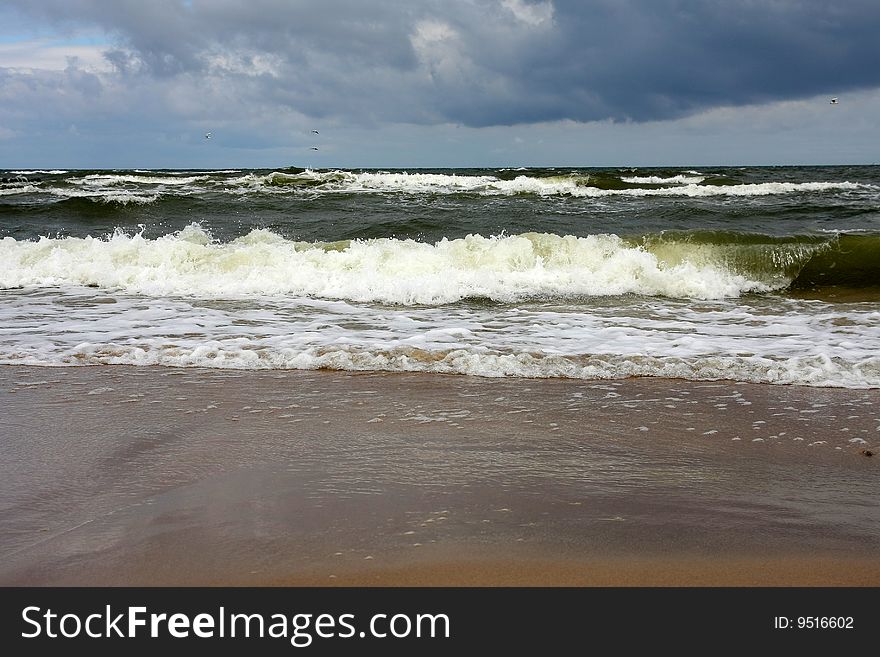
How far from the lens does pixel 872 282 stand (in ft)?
30.6

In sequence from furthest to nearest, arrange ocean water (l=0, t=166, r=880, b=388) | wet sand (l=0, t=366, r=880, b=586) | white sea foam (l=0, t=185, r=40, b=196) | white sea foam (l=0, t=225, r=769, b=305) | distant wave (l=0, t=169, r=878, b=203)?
white sea foam (l=0, t=185, r=40, b=196), distant wave (l=0, t=169, r=878, b=203), white sea foam (l=0, t=225, r=769, b=305), ocean water (l=0, t=166, r=880, b=388), wet sand (l=0, t=366, r=880, b=586)

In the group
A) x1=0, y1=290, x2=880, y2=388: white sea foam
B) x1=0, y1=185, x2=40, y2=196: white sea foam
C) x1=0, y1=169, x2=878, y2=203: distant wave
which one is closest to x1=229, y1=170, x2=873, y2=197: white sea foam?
x1=0, y1=169, x2=878, y2=203: distant wave

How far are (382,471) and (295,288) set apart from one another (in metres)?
5.75

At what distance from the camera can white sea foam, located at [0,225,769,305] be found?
27.5 feet

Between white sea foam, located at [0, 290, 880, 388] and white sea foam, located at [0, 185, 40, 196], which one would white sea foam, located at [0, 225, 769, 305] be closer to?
white sea foam, located at [0, 290, 880, 388]

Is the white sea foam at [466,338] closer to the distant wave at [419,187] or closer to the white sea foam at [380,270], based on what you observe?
the white sea foam at [380,270]

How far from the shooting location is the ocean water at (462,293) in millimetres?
A: 5141

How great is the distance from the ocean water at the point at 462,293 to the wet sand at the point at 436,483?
0.61 meters

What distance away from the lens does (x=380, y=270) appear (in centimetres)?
930

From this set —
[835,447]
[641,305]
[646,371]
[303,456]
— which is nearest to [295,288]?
[641,305]

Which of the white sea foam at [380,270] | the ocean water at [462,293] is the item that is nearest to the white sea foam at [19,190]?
the ocean water at [462,293]

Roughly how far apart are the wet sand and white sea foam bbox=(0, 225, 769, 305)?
3851 millimetres

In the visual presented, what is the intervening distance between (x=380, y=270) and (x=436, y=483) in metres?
6.55
